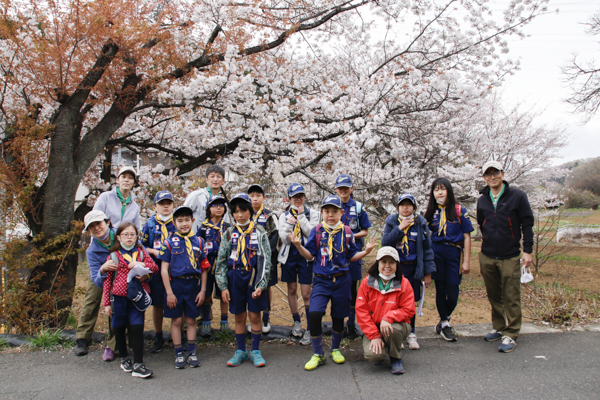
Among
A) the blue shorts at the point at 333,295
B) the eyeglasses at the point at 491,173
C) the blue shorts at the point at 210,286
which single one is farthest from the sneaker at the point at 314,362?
the eyeglasses at the point at 491,173

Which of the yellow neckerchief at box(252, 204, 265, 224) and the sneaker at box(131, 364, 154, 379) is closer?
the sneaker at box(131, 364, 154, 379)

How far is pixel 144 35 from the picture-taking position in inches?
195

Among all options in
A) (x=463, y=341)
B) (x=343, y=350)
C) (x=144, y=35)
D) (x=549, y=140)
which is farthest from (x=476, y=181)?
(x=144, y=35)

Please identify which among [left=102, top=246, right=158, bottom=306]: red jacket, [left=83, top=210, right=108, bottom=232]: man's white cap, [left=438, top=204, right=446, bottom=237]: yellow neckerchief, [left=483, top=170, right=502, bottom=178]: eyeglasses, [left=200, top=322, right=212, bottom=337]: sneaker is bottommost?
[left=200, top=322, right=212, bottom=337]: sneaker

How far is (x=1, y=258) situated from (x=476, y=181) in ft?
36.4

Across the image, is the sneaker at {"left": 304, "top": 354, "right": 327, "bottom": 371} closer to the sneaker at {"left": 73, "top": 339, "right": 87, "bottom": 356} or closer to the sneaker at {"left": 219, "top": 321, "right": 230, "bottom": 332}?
the sneaker at {"left": 219, "top": 321, "right": 230, "bottom": 332}

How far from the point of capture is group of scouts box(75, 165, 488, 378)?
3.27 meters

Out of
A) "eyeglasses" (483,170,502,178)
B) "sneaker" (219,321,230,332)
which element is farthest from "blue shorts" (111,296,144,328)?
"eyeglasses" (483,170,502,178)

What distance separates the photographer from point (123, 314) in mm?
3365

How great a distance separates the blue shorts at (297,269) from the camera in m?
4.01

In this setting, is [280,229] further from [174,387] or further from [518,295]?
[518,295]

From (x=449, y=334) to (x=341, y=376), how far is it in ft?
4.68

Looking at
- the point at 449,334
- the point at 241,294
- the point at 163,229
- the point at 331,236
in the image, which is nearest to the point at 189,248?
the point at 163,229

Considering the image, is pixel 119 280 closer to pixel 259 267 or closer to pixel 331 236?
pixel 259 267
